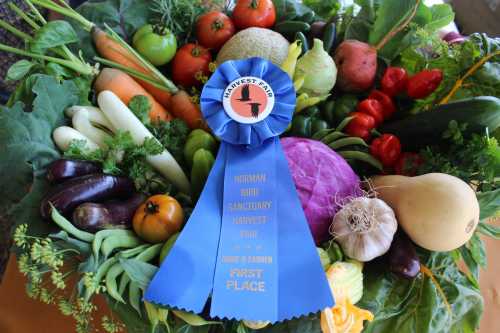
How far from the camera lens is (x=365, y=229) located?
80 cm

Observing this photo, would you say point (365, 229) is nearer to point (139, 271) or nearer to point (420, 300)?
point (420, 300)

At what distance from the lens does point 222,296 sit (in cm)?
78

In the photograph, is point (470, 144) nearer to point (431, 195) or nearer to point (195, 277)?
point (431, 195)

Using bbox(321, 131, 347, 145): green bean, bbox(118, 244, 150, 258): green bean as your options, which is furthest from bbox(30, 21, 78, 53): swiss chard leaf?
bbox(321, 131, 347, 145): green bean

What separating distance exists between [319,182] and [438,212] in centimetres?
25

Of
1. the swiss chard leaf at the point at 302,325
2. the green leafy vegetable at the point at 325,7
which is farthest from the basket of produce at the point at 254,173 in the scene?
the green leafy vegetable at the point at 325,7

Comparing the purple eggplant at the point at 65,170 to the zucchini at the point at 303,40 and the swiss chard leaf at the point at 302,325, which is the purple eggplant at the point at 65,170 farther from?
the zucchini at the point at 303,40

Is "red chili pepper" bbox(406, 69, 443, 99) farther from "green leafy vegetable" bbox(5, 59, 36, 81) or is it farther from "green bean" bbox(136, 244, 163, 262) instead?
"green leafy vegetable" bbox(5, 59, 36, 81)

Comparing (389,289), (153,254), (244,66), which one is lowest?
(389,289)

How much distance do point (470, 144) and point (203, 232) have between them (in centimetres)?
65

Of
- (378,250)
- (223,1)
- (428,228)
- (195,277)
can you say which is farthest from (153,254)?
(223,1)

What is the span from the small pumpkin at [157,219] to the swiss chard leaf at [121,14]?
69 centimetres

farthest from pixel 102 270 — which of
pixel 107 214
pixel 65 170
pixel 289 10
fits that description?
pixel 289 10

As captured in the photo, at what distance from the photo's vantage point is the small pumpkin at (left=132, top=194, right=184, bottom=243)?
85 cm
